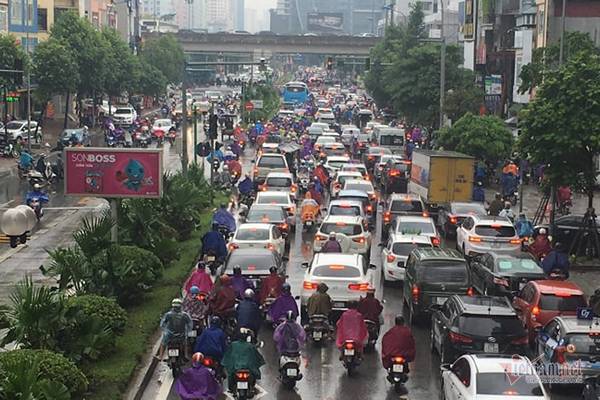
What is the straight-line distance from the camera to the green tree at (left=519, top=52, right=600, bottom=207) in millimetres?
31375

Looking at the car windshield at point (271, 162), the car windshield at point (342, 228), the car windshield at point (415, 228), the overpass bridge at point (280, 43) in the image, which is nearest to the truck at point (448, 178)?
the car windshield at point (271, 162)

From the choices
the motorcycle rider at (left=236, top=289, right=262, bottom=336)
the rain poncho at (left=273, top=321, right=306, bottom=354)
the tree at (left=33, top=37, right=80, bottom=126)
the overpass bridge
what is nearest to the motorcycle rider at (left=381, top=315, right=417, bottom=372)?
the rain poncho at (left=273, top=321, right=306, bottom=354)

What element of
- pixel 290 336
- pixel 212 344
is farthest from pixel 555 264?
pixel 212 344

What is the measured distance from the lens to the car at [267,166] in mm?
47781

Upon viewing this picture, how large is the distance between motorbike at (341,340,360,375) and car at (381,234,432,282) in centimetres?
801

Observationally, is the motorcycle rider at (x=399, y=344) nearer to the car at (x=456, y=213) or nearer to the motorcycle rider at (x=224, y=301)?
the motorcycle rider at (x=224, y=301)

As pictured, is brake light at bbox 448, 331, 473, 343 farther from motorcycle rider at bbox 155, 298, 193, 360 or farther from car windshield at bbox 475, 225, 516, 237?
car windshield at bbox 475, 225, 516, 237

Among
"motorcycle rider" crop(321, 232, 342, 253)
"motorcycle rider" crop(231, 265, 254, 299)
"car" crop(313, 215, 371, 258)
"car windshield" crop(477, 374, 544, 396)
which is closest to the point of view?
"car windshield" crop(477, 374, 544, 396)

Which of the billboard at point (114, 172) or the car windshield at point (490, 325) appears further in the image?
the billboard at point (114, 172)

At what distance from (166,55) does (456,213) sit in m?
91.1

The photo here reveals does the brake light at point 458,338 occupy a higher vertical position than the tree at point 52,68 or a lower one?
lower

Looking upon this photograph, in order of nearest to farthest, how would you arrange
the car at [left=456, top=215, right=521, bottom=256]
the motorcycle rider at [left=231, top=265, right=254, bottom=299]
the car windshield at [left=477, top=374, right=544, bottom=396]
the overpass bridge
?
the car windshield at [left=477, top=374, right=544, bottom=396]
the motorcycle rider at [left=231, top=265, right=254, bottom=299]
the car at [left=456, top=215, right=521, bottom=256]
the overpass bridge

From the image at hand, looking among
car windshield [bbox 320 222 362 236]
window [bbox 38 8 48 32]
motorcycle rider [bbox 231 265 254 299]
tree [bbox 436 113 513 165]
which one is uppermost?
window [bbox 38 8 48 32]

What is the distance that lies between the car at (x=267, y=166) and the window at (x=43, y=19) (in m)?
45.4
